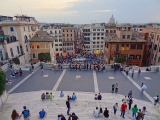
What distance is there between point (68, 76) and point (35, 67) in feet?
25.1

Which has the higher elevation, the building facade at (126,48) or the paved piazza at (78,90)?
the building facade at (126,48)

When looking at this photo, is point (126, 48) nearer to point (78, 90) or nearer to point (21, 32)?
point (78, 90)

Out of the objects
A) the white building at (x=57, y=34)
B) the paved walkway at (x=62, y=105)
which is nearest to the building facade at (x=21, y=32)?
A: the paved walkway at (x=62, y=105)

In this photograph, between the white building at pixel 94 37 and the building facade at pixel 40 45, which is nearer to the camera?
the building facade at pixel 40 45

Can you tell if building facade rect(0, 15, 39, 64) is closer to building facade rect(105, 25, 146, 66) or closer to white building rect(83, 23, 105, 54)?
building facade rect(105, 25, 146, 66)

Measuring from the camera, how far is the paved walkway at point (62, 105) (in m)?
12.0

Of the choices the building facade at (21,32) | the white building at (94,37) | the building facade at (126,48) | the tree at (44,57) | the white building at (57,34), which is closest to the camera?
the building facade at (21,32)

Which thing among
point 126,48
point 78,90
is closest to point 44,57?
point 78,90

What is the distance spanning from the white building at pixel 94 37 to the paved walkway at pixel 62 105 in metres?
64.0

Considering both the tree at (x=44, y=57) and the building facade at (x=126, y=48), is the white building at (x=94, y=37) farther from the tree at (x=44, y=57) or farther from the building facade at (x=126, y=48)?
the tree at (x=44, y=57)

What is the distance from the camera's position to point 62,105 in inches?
535

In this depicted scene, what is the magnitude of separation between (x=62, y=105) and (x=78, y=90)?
420 centimetres

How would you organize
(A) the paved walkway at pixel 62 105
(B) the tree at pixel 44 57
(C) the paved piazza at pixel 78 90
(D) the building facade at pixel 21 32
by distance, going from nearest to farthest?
(A) the paved walkway at pixel 62 105 → (C) the paved piazza at pixel 78 90 → (D) the building facade at pixel 21 32 → (B) the tree at pixel 44 57

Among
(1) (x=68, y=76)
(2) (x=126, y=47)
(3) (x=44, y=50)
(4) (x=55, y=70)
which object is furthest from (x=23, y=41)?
(2) (x=126, y=47)
